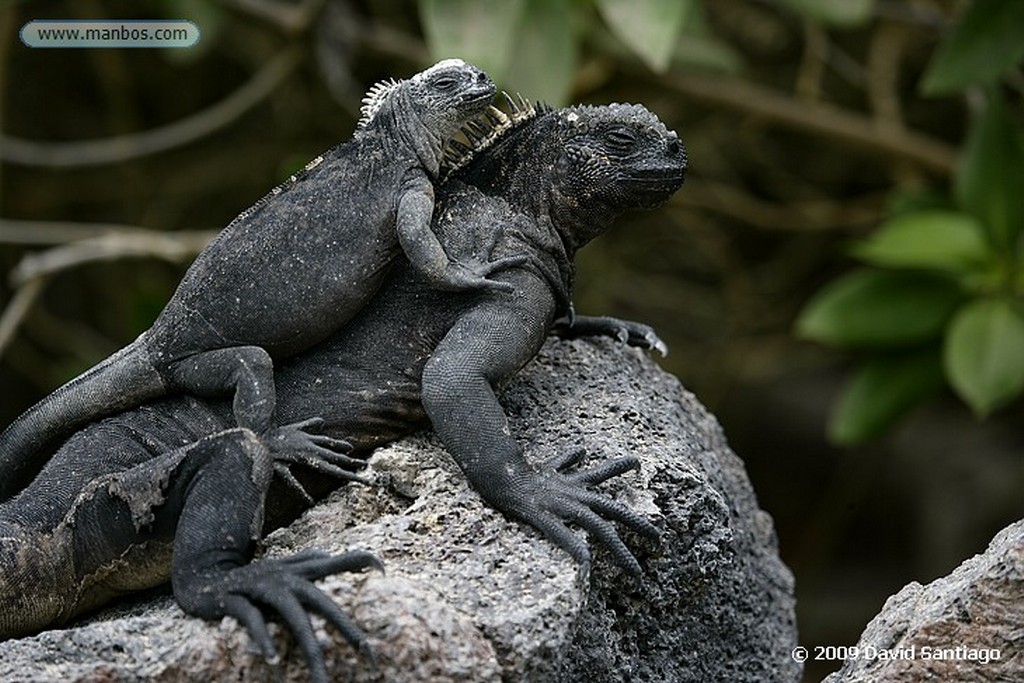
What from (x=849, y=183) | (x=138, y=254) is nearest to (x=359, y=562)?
(x=138, y=254)

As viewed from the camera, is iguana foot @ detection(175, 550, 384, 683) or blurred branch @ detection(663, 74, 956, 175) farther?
blurred branch @ detection(663, 74, 956, 175)

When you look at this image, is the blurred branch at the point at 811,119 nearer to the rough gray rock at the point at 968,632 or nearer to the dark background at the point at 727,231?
the dark background at the point at 727,231

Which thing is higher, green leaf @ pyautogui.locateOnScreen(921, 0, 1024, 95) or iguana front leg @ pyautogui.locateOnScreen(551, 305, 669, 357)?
green leaf @ pyautogui.locateOnScreen(921, 0, 1024, 95)

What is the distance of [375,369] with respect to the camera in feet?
10.8

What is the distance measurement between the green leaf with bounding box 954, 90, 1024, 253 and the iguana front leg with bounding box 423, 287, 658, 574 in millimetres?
3083

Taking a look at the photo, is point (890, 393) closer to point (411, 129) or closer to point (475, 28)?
point (475, 28)

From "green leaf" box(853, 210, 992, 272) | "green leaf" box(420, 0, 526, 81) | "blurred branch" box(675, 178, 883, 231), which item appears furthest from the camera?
"blurred branch" box(675, 178, 883, 231)

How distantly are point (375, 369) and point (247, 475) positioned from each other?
48 cm

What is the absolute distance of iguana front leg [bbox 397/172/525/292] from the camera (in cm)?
316

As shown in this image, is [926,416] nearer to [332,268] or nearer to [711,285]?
[711,285]

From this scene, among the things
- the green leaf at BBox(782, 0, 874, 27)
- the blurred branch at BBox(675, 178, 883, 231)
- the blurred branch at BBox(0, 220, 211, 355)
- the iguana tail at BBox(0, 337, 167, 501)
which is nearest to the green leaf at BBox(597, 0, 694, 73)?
the green leaf at BBox(782, 0, 874, 27)

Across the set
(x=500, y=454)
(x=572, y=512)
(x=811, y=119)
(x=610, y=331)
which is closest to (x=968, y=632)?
(x=572, y=512)

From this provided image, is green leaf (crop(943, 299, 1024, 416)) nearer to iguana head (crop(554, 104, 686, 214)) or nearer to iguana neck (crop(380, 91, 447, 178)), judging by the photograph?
iguana head (crop(554, 104, 686, 214))

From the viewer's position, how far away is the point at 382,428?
3268 millimetres
